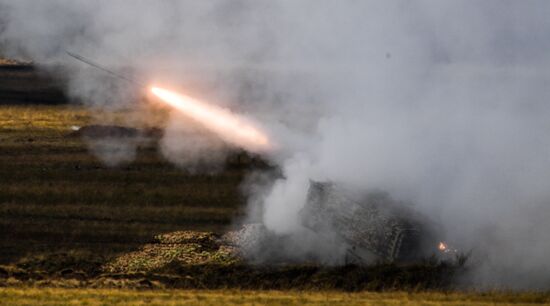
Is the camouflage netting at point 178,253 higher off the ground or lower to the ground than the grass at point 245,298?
higher

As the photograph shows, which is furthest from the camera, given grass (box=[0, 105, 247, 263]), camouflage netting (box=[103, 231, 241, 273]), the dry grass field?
grass (box=[0, 105, 247, 263])

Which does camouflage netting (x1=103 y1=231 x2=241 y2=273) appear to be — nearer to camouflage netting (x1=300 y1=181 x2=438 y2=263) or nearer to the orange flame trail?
camouflage netting (x1=300 y1=181 x2=438 y2=263)

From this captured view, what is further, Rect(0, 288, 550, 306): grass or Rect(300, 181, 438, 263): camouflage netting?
Rect(300, 181, 438, 263): camouflage netting

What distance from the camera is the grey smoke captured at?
28.9 m

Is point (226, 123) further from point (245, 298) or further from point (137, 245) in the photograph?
point (245, 298)

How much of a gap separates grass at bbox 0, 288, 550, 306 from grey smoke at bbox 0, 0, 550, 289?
1.75 metres

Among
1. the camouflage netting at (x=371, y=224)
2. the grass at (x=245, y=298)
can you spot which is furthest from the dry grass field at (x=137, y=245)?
the camouflage netting at (x=371, y=224)

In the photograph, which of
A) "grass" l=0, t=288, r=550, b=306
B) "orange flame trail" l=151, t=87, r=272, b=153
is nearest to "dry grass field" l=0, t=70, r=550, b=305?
"grass" l=0, t=288, r=550, b=306

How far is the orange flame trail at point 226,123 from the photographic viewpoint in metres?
33.9

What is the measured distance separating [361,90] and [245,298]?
2482 cm

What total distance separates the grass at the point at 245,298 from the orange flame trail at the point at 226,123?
1167 cm

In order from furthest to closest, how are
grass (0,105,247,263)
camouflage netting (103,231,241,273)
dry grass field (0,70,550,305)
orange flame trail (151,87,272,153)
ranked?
orange flame trail (151,87,272,153) → grass (0,105,247,263) → camouflage netting (103,231,241,273) → dry grass field (0,70,550,305)

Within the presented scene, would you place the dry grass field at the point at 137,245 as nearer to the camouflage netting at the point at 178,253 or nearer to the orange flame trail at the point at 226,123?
the camouflage netting at the point at 178,253

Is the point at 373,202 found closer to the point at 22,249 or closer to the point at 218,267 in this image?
the point at 218,267
